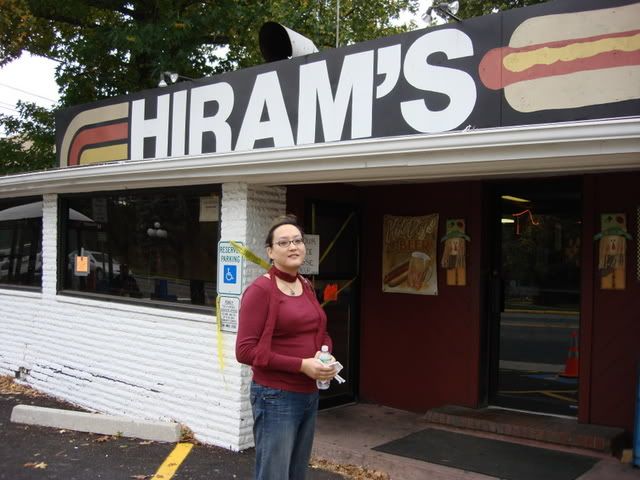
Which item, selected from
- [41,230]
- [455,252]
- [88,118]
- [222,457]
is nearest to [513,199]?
[455,252]

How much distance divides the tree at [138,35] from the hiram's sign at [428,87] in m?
5.73

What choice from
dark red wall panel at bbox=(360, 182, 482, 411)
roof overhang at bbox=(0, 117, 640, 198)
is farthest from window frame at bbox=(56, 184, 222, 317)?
dark red wall panel at bbox=(360, 182, 482, 411)

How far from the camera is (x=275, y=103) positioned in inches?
232

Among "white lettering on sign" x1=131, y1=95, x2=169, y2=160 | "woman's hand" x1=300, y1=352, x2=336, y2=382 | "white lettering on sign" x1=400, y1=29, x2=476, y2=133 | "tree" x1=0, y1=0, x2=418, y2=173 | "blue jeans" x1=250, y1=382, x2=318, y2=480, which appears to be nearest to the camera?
"woman's hand" x1=300, y1=352, x2=336, y2=382

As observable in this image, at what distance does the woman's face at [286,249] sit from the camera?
10.8 feet

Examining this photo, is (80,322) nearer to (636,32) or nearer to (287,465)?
(287,465)

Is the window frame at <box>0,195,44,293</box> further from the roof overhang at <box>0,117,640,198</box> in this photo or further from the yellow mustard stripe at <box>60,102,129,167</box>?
the roof overhang at <box>0,117,640,198</box>

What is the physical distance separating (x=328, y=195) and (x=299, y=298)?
10.1ft

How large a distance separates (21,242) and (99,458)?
413 centimetres

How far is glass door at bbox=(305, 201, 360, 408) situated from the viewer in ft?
20.7

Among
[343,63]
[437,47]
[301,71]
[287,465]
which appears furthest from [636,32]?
[287,465]

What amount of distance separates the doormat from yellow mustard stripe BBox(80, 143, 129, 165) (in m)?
4.32

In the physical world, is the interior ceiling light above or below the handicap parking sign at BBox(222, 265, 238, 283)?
above

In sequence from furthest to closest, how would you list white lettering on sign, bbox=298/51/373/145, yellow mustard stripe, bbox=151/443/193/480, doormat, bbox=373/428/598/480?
white lettering on sign, bbox=298/51/373/145 < yellow mustard stripe, bbox=151/443/193/480 < doormat, bbox=373/428/598/480
